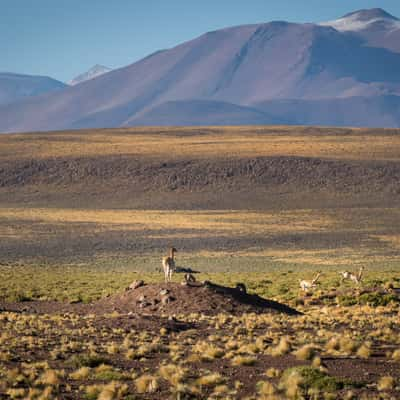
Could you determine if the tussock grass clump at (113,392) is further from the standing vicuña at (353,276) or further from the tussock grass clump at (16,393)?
the standing vicuña at (353,276)

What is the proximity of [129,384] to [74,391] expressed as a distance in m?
0.93

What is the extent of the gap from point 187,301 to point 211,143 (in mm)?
80348

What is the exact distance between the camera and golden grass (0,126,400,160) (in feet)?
302

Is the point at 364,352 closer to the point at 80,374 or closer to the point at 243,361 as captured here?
the point at 243,361

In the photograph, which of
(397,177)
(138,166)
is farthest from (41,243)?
(397,177)

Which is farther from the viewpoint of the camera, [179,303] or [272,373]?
[179,303]

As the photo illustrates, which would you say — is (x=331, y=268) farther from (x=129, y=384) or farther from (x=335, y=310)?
(x=129, y=384)

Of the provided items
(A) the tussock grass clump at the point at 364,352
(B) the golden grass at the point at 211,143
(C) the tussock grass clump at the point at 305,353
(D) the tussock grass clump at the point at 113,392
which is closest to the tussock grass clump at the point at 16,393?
(D) the tussock grass clump at the point at 113,392

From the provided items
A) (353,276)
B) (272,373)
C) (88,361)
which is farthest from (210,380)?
(353,276)

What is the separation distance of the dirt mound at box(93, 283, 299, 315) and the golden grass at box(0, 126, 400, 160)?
66437 mm

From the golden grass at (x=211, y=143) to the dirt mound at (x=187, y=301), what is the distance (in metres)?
66.4

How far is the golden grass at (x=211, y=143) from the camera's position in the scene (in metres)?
91.9

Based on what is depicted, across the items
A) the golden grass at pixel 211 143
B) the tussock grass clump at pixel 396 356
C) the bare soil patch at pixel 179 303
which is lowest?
the bare soil patch at pixel 179 303

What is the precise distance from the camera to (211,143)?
102250 mm
